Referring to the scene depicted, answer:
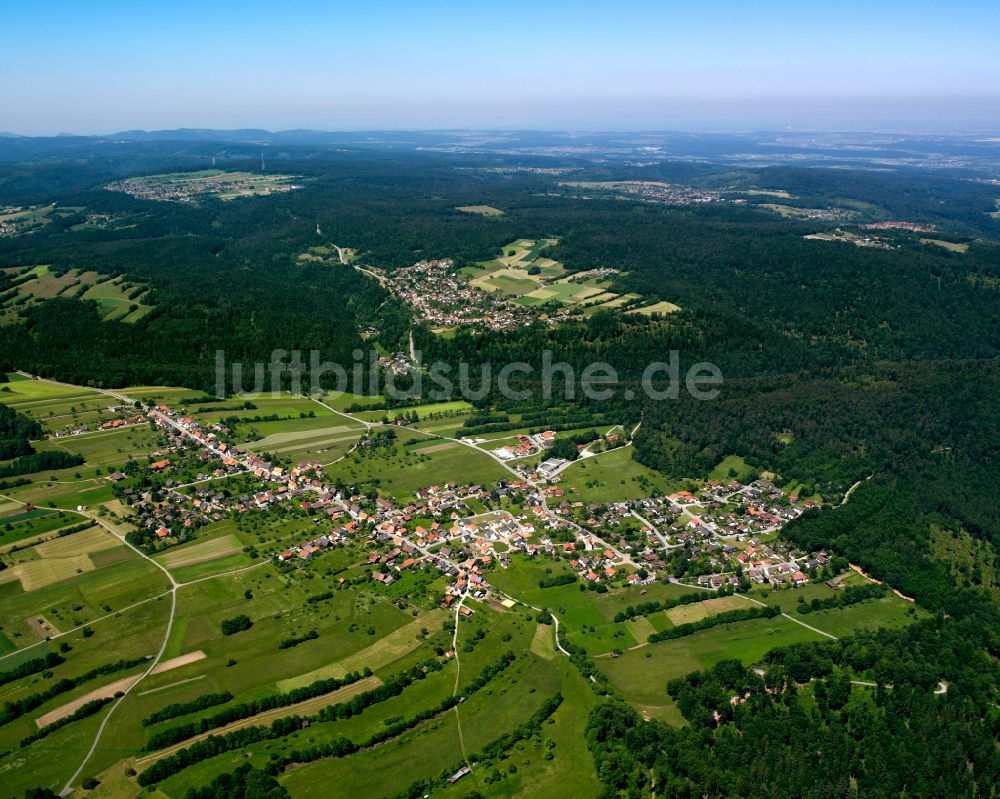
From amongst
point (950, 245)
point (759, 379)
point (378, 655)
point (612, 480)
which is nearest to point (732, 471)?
point (612, 480)

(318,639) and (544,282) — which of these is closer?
(318,639)

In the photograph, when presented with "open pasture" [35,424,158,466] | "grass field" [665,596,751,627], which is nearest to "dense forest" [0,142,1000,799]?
"open pasture" [35,424,158,466]

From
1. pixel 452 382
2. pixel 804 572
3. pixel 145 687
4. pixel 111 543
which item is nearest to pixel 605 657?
pixel 804 572

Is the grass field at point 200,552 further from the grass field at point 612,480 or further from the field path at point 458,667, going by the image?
the grass field at point 612,480

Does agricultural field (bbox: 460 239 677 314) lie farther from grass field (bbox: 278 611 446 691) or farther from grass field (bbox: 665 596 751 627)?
grass field (bbox: 278 611 446 691)

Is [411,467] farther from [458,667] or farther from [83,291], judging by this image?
[83,291]

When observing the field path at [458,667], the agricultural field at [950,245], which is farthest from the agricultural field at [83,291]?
the agricultural field at [950,245]

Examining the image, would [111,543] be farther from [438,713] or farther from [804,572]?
[804,572]

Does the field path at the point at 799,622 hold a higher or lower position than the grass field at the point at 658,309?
lower
